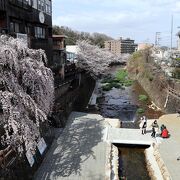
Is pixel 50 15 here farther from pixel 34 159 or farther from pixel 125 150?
pixel 34 159

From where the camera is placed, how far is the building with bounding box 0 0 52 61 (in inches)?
961

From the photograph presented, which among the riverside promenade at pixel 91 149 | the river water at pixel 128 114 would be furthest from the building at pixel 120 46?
the riverside promenade at pixel 91 149

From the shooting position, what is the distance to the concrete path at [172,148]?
1512cm

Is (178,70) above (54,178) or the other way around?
above

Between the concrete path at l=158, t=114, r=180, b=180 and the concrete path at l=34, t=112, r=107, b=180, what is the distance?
3663mm

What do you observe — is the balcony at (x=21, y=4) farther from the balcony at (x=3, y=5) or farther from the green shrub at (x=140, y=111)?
the green shrub at (x=140, y=111)

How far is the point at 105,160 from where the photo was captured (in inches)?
631

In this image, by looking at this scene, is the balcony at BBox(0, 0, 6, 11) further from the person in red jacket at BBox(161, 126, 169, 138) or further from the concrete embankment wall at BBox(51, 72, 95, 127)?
the person in red jacket at BBox(161, 126, 169, 138)

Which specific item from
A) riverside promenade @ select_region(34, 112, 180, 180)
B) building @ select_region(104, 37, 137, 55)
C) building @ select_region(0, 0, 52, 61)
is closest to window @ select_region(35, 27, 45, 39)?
building @ select_region(0, 0, 52, 61)

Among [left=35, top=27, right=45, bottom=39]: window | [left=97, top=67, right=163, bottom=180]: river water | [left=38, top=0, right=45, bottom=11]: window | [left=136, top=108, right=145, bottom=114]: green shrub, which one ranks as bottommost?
[left=97, top=67, right=163, bottom=180]: river water

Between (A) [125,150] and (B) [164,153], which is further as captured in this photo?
(A) [125,150]

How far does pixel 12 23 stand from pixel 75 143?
1428 cm

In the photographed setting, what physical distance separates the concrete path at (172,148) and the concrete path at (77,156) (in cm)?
A: 366

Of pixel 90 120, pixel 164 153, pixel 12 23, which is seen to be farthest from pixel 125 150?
pixel 12 23
